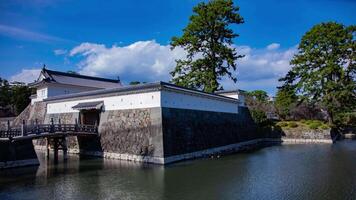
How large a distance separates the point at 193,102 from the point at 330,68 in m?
15.5

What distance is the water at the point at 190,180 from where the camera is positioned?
9.66 meters

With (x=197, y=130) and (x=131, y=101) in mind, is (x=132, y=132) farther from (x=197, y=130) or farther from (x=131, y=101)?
(x=197, y=130)

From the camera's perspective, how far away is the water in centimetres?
966

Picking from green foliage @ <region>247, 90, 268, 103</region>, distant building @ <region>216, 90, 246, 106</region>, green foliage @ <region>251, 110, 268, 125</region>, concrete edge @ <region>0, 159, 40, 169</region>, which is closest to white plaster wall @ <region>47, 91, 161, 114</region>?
concrete edge @ <region>0, 159, 40, 169</region>

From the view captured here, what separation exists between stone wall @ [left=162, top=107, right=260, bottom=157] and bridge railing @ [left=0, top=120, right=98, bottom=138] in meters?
5.66

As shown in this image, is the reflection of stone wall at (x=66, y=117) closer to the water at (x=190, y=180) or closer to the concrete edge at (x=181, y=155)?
the concrete edge at (x=181, y=155)

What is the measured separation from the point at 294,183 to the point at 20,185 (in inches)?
394

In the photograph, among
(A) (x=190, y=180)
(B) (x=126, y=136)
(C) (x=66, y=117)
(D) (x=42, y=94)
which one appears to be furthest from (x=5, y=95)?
(A) (x=190, y=180)

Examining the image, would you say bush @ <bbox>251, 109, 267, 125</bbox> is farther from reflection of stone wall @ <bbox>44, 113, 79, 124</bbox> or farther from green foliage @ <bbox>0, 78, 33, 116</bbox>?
green foliage @ <bbox>0, 78, 33, 116</bbox>

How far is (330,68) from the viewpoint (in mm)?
27188

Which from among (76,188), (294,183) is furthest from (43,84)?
(294,183)

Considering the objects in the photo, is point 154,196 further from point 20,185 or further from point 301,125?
point 301,125

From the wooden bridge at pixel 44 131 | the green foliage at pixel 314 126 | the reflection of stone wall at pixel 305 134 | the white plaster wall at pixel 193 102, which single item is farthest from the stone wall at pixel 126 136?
the green foliage at pixel 314 126

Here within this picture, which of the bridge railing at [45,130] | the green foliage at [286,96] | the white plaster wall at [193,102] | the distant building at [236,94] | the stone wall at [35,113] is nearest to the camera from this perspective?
the bridge railing at [45,130]
